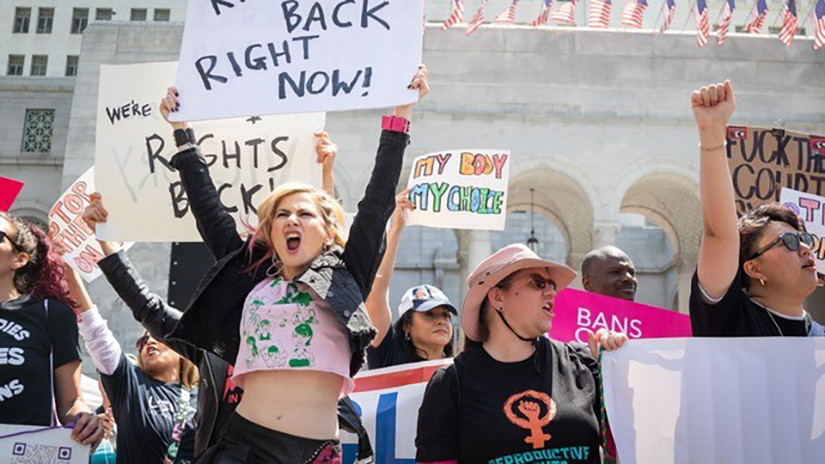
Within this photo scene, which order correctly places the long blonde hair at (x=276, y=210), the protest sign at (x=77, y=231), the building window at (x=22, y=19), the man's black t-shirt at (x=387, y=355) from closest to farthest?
the long blonde hair at (x=276, y=210) → the man's black t-shirt at (x=387, y=355) → the protest sign at (x=77, y=231) → the building window at (x=22, y=19)

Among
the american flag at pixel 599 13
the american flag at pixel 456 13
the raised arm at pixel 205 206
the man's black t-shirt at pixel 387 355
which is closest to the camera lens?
the raised arm at pixel 205 206

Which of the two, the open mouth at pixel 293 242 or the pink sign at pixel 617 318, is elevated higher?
the open mouth at pixel 293 242

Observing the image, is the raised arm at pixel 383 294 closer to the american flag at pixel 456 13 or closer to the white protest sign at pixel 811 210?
the white protest sign at pixel 811 210

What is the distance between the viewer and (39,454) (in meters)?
3.58

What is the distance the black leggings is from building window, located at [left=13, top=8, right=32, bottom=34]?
4534cm

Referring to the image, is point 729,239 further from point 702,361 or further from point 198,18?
point 198,18

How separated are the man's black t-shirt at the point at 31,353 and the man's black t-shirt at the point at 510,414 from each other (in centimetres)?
187

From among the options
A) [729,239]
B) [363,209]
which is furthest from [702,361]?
[363,209]

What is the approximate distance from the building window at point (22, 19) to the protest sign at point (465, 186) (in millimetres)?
41520

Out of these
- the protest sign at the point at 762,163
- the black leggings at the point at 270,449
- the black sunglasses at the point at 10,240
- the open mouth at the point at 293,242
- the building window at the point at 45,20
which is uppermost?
the building window at the point at 45,20

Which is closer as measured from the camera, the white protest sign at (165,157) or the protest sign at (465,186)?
the white protest sign at (165,157)

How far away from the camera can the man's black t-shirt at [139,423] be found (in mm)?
4590

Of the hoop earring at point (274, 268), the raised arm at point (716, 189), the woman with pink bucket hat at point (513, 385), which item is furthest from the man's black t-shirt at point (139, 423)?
the raised arm at point (716, 189)

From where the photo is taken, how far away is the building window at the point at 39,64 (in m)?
41.5
